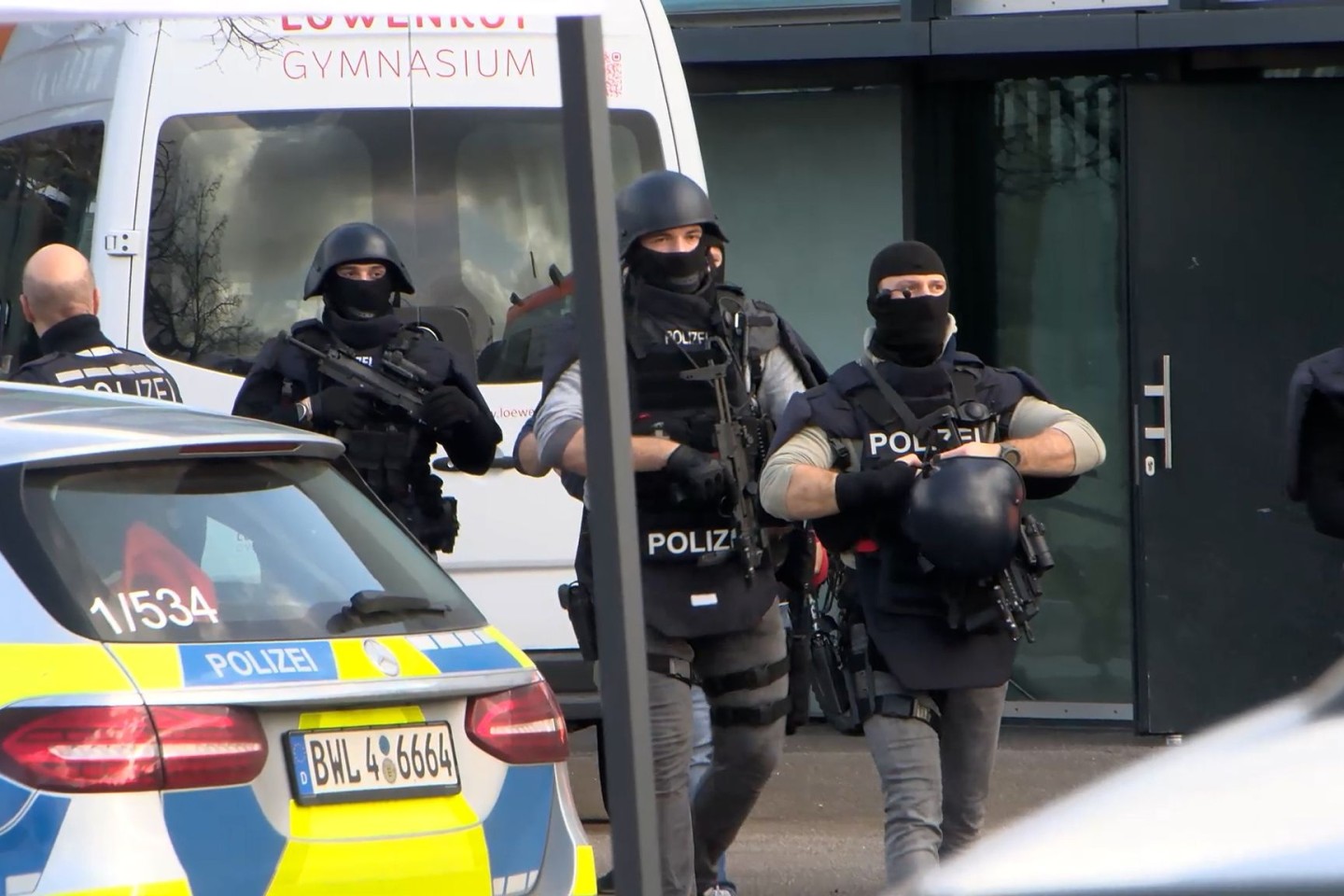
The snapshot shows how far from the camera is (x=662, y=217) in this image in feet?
17.8

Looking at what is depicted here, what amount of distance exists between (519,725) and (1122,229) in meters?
4.93

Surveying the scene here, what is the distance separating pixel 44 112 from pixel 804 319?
3399 millimetres

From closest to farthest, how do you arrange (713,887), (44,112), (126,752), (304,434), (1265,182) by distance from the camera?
(126,752) < (304,434) < (713,887) < (44,112) < (1265,182)

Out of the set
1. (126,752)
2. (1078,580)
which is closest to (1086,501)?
(1078,580)

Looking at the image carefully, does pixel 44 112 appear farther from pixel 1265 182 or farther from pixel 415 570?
pixel 1265 182

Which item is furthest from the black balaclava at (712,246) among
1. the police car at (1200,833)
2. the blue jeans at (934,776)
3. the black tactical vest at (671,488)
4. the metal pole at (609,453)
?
the police car at (1200,833)

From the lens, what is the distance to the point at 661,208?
5.42m

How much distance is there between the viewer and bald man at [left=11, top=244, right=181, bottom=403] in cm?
610

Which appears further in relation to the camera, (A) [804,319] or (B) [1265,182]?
(A) [804,319]

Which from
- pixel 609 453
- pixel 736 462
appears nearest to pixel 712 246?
pixel 736 462

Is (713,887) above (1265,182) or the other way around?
the other way around

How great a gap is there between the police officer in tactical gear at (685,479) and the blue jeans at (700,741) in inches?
11.9

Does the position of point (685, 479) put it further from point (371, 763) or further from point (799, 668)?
point (371, 763)

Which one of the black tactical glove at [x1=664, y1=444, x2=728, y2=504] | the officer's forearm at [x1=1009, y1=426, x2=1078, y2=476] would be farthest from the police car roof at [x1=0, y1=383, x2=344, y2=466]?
the officer's forearm at [x1=1009, y1=426, x2=1078, y2=476]
